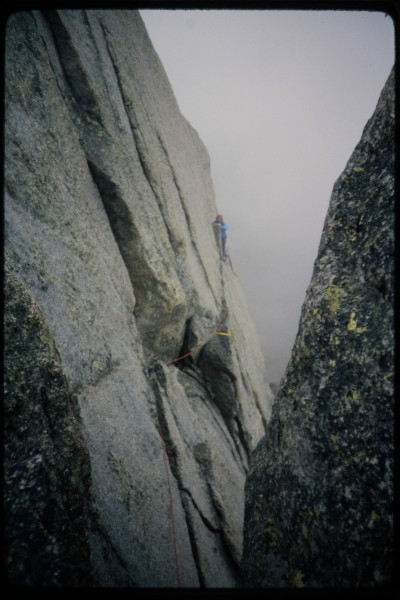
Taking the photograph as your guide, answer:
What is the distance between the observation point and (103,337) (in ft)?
17.7

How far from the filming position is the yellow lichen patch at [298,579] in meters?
2.83

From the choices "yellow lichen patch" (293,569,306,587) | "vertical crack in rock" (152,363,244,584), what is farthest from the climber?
"yellow lichen patch" (293,569,306,587)

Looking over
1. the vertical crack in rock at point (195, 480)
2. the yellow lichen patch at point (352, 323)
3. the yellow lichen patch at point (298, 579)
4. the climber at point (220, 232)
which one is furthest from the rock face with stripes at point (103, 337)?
the climber at point (220, 232)

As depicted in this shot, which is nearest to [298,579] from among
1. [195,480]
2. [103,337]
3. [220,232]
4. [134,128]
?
[103,337]

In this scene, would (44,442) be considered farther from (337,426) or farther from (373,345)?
(373,345)

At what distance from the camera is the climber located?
16953mm

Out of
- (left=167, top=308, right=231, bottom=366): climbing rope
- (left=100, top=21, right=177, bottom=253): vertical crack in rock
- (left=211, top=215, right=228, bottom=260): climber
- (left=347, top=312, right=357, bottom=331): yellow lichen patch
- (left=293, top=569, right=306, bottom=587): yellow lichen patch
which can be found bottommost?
(left=293, top=569, right=306, bottom=587): yellow lichen patch

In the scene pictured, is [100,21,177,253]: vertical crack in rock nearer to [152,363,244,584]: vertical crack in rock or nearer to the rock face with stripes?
the rock face with stripes

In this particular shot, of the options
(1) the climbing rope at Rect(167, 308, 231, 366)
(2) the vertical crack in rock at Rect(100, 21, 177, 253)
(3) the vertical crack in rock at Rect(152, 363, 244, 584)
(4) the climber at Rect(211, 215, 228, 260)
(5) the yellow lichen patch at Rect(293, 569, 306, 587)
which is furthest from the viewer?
(4) the climber at Rect(211, 215, 228, 260)

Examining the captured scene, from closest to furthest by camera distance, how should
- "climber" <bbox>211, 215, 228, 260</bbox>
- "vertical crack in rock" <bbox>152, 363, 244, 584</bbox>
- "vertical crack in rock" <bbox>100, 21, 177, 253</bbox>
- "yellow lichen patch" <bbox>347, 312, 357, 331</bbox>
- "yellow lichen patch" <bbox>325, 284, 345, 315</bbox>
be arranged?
"yellow lichen patch" <bbox>347, 312, 357, 331</bbox>
"yellow lichen patch" <bbox>325, 284, 345, 315</bbox>
"vertical crack in rock" <bbox>152, 363, 244, 584</bbox>
"vertical crack in rock" <bbox>100, 21, 177, 253</bbox>
"climber" <bbox>211, 215, 228, 260</bbox>

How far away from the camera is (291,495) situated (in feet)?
10.5

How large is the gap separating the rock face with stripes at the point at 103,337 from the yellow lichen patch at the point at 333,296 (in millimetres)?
3286

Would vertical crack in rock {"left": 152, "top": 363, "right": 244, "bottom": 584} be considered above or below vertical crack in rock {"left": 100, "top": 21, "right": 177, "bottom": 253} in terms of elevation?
below

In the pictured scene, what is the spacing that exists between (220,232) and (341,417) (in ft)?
50.5
